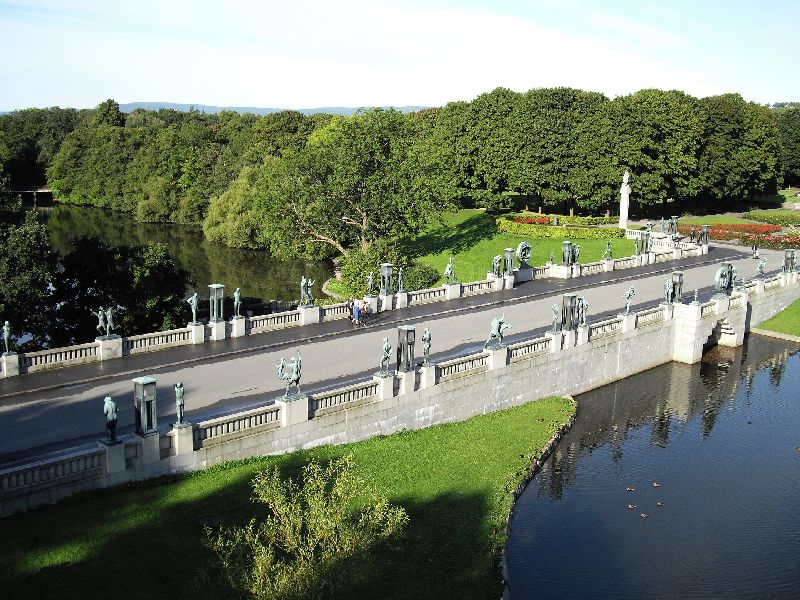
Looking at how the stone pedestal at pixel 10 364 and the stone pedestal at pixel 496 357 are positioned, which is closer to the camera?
the stone pedestal at pixel 10 364

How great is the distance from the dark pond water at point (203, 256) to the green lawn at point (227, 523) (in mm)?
39030

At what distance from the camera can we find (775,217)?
96.9m

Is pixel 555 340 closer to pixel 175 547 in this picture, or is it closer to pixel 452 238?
pixel 175 547

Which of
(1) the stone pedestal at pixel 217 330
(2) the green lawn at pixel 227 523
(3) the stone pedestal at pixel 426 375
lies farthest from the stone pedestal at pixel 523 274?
(2) the green lawn at pixel 227 523

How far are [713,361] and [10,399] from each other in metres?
40.3

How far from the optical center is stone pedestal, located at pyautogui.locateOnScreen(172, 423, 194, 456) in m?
27.7

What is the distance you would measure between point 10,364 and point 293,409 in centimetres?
1205

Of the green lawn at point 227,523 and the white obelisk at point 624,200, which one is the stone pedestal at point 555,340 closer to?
the green lawn at point 227,523

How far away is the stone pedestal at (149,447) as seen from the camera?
88.4 ft

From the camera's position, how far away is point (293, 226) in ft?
241

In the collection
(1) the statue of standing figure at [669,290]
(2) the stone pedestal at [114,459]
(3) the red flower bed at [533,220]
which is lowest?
(2) the stone pedestal at [114,459]

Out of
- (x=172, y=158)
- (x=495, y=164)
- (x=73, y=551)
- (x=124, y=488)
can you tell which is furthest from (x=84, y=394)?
(x=172, y=158)

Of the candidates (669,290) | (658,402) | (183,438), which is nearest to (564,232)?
(669,290)

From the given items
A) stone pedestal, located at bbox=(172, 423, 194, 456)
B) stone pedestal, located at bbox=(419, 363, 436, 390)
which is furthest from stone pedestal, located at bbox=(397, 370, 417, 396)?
stone pedestal, located at bbox=(172, 423, 194, 456)
